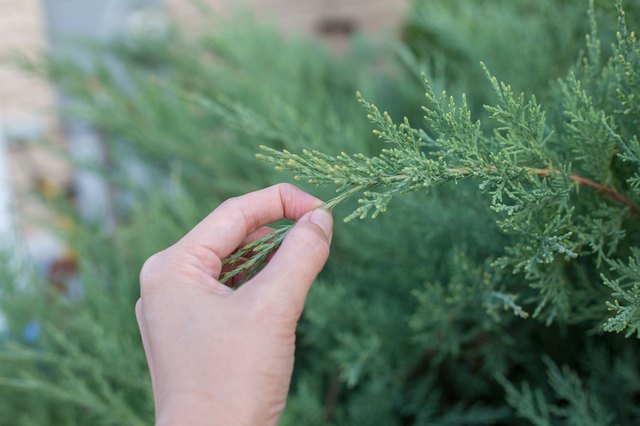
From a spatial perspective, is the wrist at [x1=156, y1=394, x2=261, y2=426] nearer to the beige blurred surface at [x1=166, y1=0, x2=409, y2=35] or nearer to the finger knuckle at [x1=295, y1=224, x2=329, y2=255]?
the finger knuckle at [x1=295, y1=224, x2=329, y2=255]

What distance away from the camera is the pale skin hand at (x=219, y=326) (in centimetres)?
72

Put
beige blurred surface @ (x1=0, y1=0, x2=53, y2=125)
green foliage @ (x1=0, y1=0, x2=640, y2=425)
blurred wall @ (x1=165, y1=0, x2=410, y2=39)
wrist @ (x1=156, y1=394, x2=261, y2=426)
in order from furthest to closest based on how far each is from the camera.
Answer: blurred wall @ (x1=165, y1=0, x2=410, y2=39) → beige blurred surface @ (x1=0, y1=0, x2=53, y2=125) → green foliage @ (x1=0, y1=0, x2=640, y2=425) → wrist @ (x1=156, y1=394, x2=261, y2=426)

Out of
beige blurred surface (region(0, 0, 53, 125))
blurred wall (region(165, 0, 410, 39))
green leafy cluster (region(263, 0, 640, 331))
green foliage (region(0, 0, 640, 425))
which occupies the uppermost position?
green leafy cluster (region(263, 0, 640, 331))

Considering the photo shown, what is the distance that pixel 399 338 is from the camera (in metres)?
1.37

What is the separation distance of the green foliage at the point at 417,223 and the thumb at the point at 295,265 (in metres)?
0.07

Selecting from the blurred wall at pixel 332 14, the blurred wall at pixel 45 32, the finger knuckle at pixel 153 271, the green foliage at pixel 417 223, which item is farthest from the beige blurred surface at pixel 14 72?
the finger knuckle at pixel 153 271

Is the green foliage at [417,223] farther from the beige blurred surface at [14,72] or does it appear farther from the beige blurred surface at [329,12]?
the beige blurred surface at [329,12]

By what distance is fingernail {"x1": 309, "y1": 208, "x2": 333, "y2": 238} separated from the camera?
81cm

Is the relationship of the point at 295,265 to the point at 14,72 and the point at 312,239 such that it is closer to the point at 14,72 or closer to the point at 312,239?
the point at 312,239

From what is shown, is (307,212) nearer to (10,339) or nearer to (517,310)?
(517,310)

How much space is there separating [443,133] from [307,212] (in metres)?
0.20

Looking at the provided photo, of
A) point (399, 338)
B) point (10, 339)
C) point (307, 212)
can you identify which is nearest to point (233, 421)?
point (307, 212)

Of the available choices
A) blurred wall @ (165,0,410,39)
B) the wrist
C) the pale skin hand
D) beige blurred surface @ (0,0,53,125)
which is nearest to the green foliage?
the pale skin hand

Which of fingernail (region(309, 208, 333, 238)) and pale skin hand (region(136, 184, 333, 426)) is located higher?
fingernail (region(309, 208, 333, 238))
